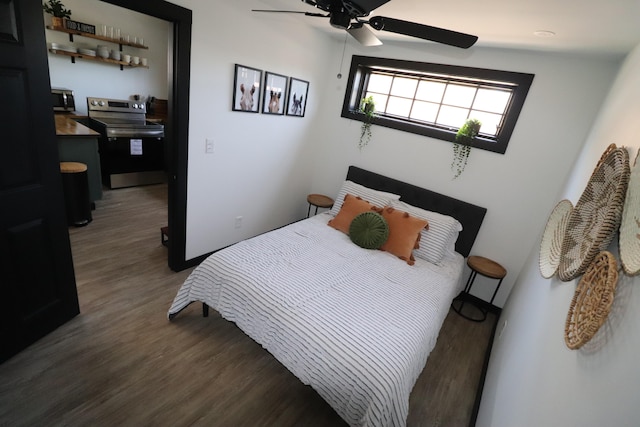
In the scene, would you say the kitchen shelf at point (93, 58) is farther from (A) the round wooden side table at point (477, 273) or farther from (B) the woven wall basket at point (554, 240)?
(B) the woven wall basket at point (554, 240)

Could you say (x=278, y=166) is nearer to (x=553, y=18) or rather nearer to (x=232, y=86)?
(x=232, y=86)

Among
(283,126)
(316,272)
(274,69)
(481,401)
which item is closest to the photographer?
(481,401)

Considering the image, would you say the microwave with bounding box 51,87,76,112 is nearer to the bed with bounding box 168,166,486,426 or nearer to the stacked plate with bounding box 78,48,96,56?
the stacked plate with bounding box 78,48,96,56

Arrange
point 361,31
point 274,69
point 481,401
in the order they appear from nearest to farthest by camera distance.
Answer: point 361,31 < point 481,401 < point 274,69

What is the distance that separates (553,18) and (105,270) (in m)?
3.66

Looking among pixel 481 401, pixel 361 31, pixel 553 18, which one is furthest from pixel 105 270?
pixel 553 18

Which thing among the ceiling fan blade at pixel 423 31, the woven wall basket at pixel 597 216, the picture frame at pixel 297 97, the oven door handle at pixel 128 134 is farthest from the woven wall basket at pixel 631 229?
the oven door handle at pixel 128 134

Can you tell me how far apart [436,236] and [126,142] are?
4.14 metres


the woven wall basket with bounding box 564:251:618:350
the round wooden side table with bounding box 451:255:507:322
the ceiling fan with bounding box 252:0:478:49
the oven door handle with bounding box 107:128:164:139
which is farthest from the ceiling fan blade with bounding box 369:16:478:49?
the oven door handle with bounding box 107:128:164:139

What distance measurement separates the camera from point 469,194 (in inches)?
111

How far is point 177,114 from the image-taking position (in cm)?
221

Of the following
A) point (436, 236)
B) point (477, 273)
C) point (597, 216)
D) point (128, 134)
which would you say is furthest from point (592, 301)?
point (128, 134)

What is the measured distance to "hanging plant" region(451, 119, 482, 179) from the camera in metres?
2.66

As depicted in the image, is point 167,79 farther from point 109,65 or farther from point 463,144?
point 463,144
